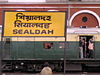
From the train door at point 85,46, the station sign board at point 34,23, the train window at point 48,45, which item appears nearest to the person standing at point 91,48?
the train door at point 85,46

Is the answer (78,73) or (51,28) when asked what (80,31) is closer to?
(78,73)

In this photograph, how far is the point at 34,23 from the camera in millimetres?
10219

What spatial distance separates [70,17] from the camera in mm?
22375

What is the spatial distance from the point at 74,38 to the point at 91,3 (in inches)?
165

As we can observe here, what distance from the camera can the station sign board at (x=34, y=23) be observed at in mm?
10000

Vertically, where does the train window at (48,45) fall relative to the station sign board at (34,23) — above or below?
below

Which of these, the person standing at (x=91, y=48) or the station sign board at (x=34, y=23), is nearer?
the station sign board at (x=34, y=23)

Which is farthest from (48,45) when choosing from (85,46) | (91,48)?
(91,48)

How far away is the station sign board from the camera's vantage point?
394 inches

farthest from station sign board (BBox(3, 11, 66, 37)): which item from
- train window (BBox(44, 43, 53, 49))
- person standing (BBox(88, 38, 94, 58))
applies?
person standing (BBox(88, 38, 94, 58))

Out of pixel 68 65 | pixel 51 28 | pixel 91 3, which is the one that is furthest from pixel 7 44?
pixel 51 28

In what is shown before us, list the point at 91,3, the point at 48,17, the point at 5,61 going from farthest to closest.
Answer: the point at 91,3, the point at 5,61, the point at 48,17

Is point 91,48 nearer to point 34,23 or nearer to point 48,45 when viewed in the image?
point 48,45

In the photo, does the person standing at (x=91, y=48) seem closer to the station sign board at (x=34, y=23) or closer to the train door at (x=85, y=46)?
the train door at (x=85, y=46)
